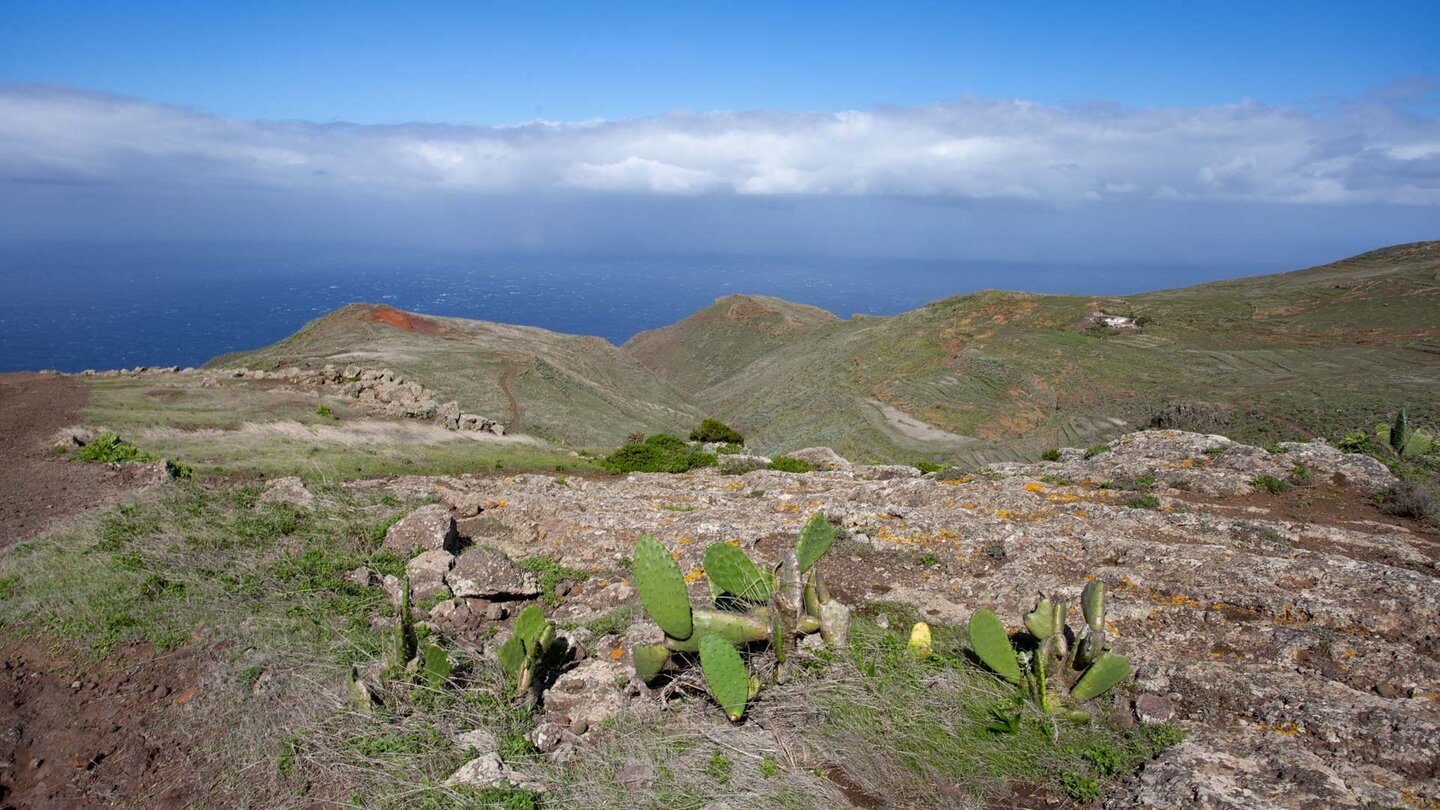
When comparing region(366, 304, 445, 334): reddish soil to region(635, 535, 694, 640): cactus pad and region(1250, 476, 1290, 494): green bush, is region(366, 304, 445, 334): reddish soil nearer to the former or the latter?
region(635, 535, 694, 640): cactus pad

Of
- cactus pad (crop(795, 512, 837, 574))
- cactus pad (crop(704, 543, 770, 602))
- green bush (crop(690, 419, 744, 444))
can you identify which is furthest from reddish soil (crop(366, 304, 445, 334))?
cactus pad (crop(795, 512, 837, 574))

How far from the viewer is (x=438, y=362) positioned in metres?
40.8

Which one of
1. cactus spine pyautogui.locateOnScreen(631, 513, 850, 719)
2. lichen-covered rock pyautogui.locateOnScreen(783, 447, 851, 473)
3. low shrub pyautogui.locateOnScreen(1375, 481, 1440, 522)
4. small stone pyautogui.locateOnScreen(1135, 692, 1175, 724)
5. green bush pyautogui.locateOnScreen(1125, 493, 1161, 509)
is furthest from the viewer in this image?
lichen-covered rock pyautogui.locateOnScreen(783, 447, 851, 473)

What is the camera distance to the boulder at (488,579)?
29.8 feet

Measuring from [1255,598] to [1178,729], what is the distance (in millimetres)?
3178

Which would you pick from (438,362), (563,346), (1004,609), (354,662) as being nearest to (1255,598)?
(1004,609)

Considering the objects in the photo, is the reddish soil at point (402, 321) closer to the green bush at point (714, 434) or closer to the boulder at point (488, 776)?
the green bush at point (714, 434)

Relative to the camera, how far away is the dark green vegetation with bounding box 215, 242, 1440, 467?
32.7 meters

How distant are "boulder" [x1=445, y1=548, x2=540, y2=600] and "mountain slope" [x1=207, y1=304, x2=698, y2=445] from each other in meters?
21.5

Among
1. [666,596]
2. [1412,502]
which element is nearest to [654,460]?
[666,596]

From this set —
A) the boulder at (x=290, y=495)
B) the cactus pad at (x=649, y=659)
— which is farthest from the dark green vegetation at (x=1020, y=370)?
the cactus pad at (x=649, y=659)

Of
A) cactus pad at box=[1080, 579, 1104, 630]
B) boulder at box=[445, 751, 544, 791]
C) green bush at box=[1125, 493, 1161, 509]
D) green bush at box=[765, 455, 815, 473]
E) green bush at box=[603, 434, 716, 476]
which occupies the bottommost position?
green bush at box=[603, 434, 716, 476]

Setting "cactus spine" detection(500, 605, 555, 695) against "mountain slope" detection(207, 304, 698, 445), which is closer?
"cactus spine" detection(500, 605, 555, 695)

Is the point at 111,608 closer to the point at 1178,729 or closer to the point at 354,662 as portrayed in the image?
the point at 354,662
